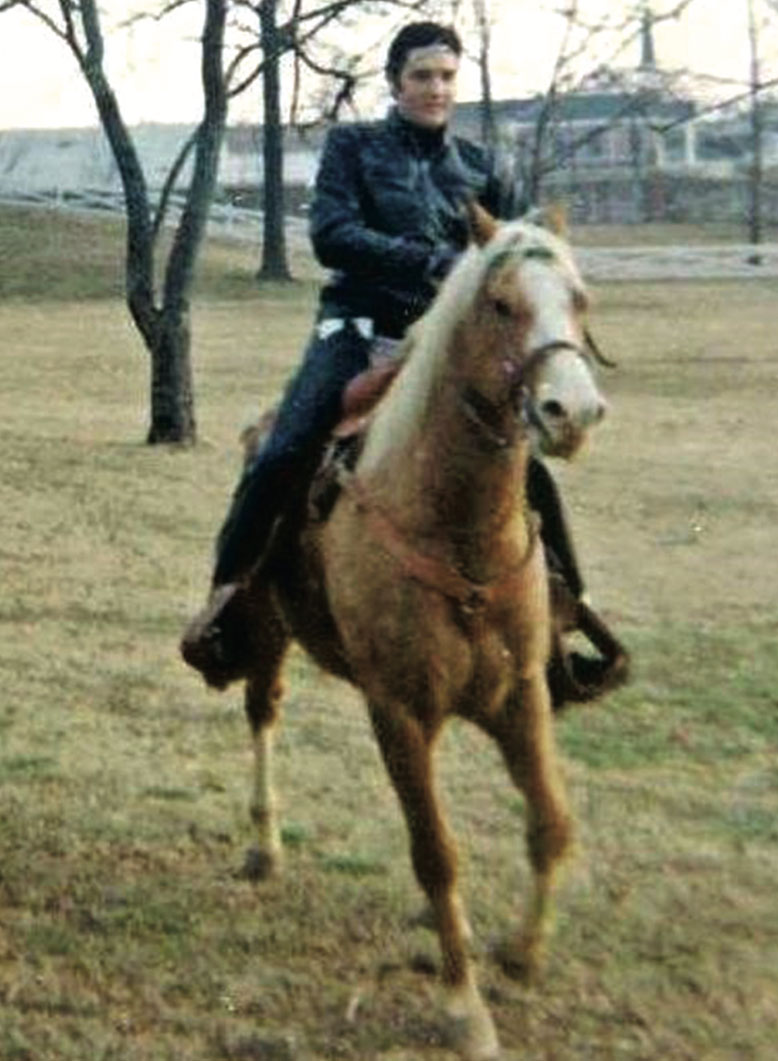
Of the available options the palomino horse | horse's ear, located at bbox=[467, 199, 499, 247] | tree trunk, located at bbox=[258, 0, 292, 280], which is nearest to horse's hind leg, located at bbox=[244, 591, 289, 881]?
the palomino horse

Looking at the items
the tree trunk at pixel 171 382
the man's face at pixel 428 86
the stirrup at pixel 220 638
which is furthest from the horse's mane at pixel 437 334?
the tree trunk at pixel 171 382

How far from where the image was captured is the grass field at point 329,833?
6262 millimetres

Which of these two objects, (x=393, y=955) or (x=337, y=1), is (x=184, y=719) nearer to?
(x=393, y=955)

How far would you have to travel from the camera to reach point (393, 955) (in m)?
6.77

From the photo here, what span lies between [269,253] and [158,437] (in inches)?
1247

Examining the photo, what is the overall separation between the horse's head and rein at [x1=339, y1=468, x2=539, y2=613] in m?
0.40

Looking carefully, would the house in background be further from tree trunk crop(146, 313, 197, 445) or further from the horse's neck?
the horse's neck

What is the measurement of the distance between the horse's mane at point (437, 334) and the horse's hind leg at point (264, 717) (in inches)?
50.4

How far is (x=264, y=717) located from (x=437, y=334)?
7.68 ft

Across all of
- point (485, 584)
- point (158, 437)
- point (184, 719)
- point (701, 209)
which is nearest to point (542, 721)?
point (485, 584)

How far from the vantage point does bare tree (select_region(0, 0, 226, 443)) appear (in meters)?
21.4

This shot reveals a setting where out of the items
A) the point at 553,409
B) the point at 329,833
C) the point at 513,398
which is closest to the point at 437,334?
the point at 513,398

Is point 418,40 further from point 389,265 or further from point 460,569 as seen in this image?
point 460,569

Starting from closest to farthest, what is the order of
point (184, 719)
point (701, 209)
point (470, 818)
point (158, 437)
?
point (470, 818)
point (184, 719)
point (158, 437)
point (701, 209)
